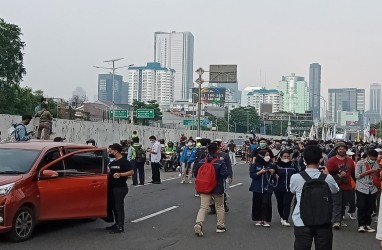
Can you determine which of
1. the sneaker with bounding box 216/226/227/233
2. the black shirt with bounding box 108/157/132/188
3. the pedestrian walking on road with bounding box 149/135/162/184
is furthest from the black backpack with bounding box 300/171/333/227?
the pedestrian walking on road with bounding box 149/135/162/184

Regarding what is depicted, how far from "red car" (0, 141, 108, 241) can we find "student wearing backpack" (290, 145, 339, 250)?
5.02 m

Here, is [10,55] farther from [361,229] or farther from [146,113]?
[361,229]

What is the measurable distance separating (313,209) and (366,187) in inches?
232

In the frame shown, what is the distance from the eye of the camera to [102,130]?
31953mm

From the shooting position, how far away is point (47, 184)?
10320mm

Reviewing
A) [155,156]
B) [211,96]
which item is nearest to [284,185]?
[155,156]

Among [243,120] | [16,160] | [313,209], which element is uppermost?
[243,120]

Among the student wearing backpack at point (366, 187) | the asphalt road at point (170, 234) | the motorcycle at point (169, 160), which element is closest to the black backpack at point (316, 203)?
the asphalt road at point (170, 234)

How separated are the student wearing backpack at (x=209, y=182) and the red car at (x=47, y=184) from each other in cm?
188

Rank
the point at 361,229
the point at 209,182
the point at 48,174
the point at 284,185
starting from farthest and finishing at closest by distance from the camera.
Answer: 1. the point at 284,185
2. the point at 361,229
3. the point at 209,182
4. the point at 48,174

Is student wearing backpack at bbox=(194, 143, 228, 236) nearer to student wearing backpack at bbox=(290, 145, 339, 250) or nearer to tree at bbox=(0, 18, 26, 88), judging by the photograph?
student wearing backpack at bbox=(290, 145, 339, 250)

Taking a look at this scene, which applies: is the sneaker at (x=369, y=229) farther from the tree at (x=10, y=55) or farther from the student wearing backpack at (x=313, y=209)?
the tree at (x=10, y=55)

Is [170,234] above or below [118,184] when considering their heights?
below

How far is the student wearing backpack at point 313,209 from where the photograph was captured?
21.0 ft
